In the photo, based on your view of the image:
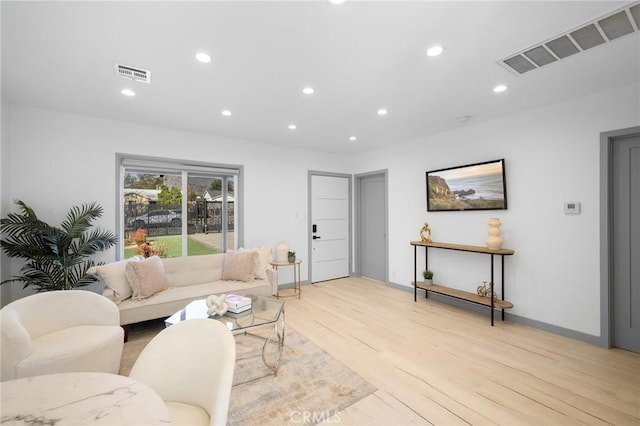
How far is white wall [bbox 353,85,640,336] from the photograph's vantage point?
277 cm

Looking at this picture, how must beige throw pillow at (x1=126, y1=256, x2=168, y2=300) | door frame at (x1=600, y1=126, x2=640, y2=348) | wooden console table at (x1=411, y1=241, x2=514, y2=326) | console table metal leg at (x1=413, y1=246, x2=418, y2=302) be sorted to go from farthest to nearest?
console table metal leg at (x1=413, y1=246, x2=418, y2=302)
wooden console table at (x1=411, y1=241, x2=514, y2=326)
beige throw pillow at (x1=126, y1=256, x2=168, y2=300)
door frame at (x1=600, y1=126, x2=640, y2=348)

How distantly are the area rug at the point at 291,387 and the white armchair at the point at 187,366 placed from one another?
0.67 metres

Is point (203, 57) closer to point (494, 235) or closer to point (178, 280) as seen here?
point (178, 280)

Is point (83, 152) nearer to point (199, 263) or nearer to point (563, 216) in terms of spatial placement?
point (199, 263)

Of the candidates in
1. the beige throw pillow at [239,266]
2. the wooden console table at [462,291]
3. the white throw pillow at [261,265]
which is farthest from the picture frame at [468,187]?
the beige throw pillow at [239,266]

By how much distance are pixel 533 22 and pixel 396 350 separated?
2835mm

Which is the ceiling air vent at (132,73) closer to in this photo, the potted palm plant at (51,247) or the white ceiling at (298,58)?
the white ceiling at (298,58)

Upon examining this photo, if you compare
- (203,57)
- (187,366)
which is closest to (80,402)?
(187,366)

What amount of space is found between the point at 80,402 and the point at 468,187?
4209 mm

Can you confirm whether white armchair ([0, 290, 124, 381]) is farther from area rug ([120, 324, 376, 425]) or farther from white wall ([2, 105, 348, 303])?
white wall ([2, 105, 348, 303])

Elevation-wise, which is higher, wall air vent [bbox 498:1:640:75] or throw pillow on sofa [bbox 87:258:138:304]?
wall air vent [bbox 498:1:640:75]

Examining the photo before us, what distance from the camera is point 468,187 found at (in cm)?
378

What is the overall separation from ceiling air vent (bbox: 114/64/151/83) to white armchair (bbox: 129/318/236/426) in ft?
7.21

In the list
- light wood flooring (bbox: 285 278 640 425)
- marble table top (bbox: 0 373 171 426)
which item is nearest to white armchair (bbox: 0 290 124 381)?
marble table top (bbox: 0 373 171 426)
